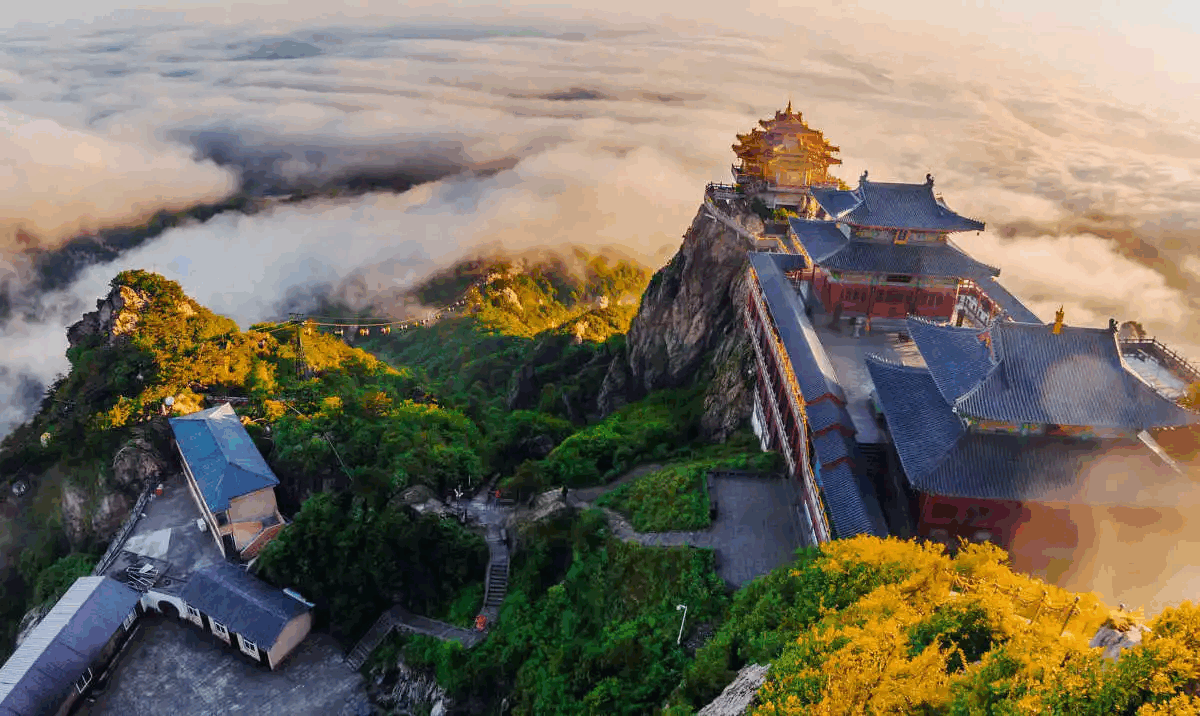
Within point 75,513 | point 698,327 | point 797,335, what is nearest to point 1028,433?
point 797,335

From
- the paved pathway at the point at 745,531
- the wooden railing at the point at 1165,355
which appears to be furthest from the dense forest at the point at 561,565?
the wooden railing at the point at 1165,355

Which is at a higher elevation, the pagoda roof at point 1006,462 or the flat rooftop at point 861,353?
the pagoda roof at point 1006,462

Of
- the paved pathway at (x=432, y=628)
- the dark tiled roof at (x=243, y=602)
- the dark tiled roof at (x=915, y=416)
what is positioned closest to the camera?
the dark tiled roof at (x=915, y=416)

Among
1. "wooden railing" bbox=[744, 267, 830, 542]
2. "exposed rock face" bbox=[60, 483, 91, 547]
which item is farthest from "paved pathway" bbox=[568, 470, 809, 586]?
"exposed rock face" bbox=[60, 483, 91, 547]

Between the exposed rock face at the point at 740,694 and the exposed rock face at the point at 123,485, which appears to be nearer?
the exposed rock face at the point at 740,694

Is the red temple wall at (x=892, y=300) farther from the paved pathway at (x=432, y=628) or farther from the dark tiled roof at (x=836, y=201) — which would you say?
the paved pathway at (x=432, y=628)
